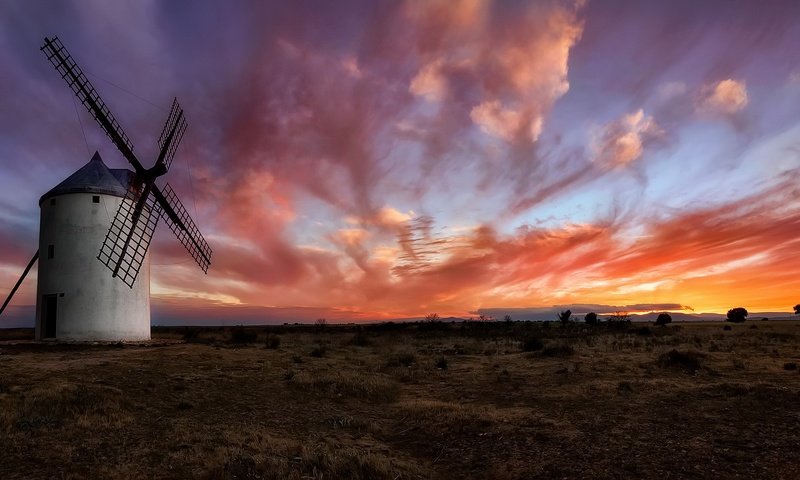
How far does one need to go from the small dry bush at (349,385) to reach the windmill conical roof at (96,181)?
1906 centimetres

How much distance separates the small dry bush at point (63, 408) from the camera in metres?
12.1

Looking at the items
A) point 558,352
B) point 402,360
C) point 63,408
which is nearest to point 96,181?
point 63,408

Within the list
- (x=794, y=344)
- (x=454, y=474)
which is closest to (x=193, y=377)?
(x=454, y=474)

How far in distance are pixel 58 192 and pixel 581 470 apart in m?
32.5

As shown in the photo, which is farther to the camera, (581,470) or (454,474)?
(454,474)

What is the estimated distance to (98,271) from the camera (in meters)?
29.4

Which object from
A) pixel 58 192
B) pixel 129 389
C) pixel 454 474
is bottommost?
pixel 454 474

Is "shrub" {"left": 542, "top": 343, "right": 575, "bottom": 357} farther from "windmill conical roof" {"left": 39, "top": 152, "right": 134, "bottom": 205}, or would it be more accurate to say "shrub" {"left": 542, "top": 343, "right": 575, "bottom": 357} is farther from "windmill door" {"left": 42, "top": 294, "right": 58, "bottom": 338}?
"windmill door" {"left": 42, "top": 294, "right": 58, "bottom": 338}

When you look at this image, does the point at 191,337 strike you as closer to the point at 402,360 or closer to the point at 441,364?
the point at 402,360

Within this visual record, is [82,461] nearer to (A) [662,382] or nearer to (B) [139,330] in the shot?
(A) [662,382]

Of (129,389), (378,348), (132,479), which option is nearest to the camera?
(132,479)

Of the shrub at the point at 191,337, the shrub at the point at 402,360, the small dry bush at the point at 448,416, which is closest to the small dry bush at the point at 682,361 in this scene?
the small dry bush at the point at 448,416

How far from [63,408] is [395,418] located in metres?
9.22

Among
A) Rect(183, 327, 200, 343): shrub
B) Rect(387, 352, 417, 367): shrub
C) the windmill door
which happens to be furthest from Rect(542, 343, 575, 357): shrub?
the windmill door
